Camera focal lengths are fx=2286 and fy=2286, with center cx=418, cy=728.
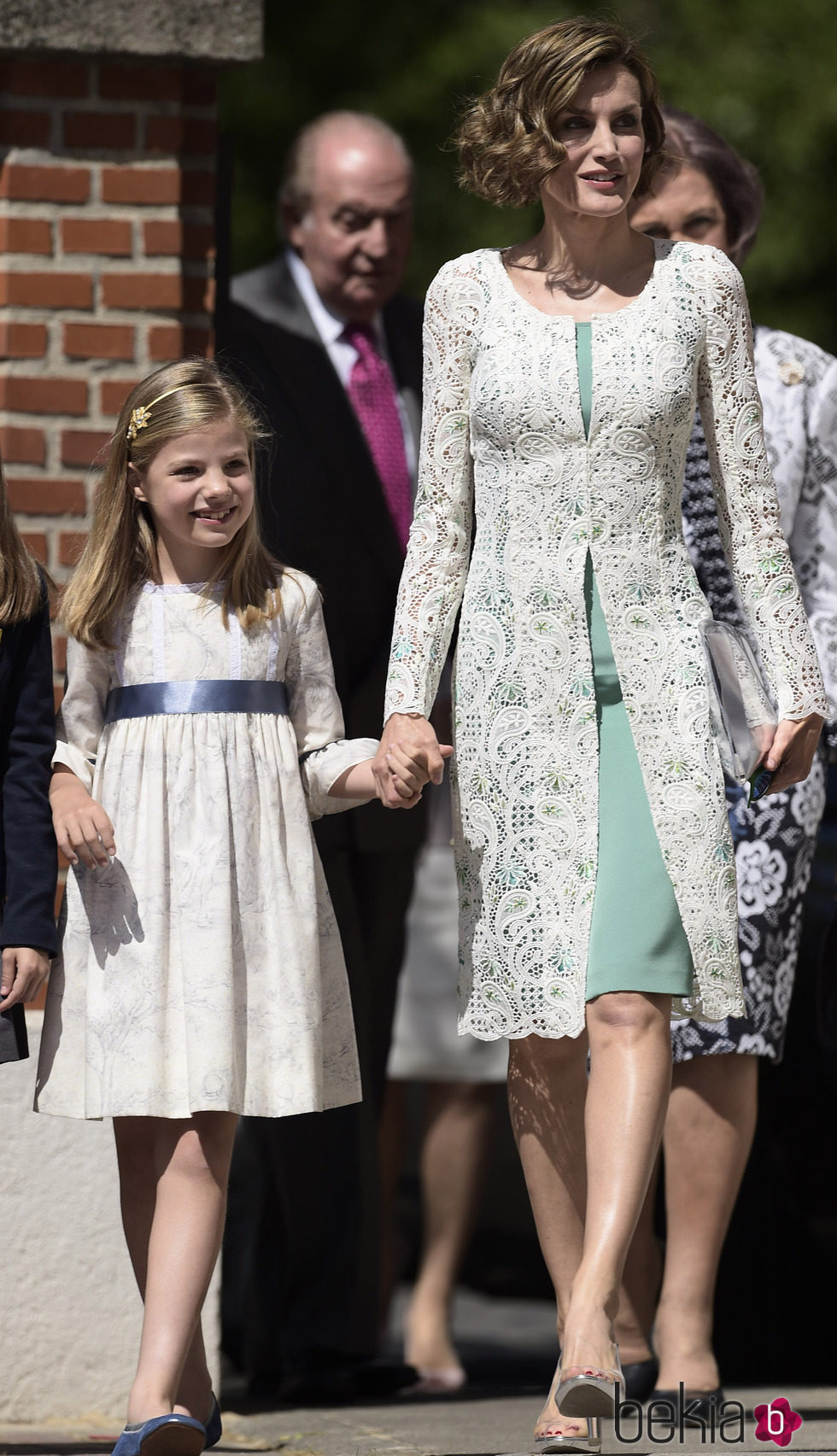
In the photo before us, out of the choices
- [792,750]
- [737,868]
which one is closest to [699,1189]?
[737,868]

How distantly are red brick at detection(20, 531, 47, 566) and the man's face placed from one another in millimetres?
1155

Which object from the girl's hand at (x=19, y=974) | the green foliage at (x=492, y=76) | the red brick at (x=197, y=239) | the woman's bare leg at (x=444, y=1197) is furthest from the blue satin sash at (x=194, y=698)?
the green foliage at (x=492, y=76)

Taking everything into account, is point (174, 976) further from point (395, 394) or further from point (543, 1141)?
point (395, 394)

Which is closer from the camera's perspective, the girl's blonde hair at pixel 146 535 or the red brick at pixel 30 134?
the girl's blonde hair at pixel 146 535

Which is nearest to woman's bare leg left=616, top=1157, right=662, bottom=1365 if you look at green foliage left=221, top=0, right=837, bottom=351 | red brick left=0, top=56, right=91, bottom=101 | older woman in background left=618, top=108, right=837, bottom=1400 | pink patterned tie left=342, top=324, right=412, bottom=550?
older woman in background left=618, top=108, right=837, bottom=1400

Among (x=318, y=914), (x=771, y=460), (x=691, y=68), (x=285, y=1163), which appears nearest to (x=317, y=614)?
(x=318, y=914)

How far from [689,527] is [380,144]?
158 cm

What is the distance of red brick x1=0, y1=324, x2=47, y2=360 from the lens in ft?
14.9

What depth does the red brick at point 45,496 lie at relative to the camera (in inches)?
179

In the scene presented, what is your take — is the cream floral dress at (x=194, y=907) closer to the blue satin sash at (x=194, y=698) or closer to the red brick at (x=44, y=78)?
the blue satin sash at (x=194, y=698)

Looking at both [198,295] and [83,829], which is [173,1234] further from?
[198,295]

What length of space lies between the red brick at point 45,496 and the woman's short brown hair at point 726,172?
1385 millimetres

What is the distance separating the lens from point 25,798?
368cm

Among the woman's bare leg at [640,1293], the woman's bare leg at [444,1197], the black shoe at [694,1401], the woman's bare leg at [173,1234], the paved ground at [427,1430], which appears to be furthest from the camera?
the woman's bare leg at [444,1197]
